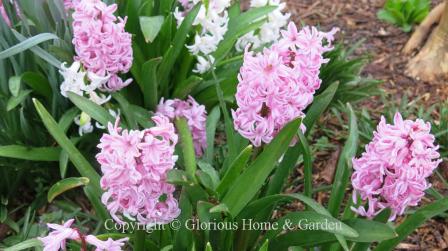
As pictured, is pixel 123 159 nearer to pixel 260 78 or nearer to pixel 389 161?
pixel 260 78

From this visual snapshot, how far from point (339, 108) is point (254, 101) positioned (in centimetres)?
181

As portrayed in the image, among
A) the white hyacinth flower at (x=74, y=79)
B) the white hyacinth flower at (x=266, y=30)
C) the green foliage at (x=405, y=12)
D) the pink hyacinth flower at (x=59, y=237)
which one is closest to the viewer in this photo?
the pink hyacinth flower at (x=59, y=237)

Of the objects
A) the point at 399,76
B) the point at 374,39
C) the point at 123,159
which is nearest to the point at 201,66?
the point at 123,159

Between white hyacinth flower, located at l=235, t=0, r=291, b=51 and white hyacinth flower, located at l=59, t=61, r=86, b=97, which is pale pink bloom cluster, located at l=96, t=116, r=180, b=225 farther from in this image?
white hyacinth flower, located at l=235, t=0, r=291, b=51

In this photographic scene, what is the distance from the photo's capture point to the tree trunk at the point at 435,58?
3846 millimetres

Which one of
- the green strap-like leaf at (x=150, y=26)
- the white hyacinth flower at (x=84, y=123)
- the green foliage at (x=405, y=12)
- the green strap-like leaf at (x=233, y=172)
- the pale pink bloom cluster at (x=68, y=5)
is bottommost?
the green foliage at (x=405, y=12)

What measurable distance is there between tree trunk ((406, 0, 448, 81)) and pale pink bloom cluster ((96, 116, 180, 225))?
2.69m

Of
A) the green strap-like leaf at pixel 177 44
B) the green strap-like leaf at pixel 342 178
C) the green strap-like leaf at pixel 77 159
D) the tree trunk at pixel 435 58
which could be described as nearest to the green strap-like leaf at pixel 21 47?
the green strap-like leaf at pixel 77 159

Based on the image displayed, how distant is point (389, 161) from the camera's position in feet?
5.16

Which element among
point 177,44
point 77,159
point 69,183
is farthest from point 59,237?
point 177,44

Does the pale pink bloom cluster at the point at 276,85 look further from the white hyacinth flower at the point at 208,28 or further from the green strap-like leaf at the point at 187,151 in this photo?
the white hyacinth flower at the point at 208,28

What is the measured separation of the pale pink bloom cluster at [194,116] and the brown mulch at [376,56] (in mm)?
578

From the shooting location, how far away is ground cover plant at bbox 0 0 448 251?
5.38ft

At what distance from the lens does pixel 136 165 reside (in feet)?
5.04
